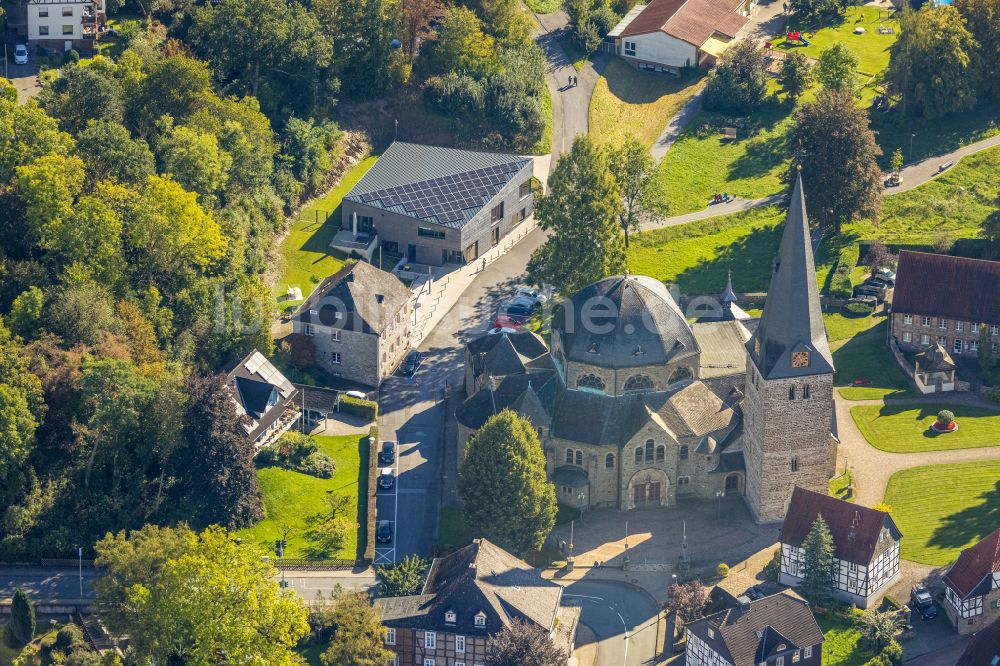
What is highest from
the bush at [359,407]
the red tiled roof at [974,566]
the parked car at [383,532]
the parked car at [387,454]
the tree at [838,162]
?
the tree at [838,162]

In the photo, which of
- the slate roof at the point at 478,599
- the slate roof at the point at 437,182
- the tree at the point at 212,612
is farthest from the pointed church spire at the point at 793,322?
the slate roof at the point at 437,182

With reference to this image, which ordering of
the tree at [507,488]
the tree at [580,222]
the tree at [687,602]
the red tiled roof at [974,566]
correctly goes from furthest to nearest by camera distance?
the tree at [580,222], the tree at [507,488], the tree at [687,602], the red tiled roof at [974,566]

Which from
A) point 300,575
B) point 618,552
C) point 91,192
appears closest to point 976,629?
point 618,552

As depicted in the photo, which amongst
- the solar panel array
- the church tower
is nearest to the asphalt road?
the church tower

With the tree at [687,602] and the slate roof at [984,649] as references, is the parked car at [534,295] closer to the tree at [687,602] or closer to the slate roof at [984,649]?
the tree at [687,602]

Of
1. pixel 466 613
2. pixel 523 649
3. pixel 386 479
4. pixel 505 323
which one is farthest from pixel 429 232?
pixel 523 649

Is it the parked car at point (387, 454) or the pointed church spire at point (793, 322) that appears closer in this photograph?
the pointed church spire at point (793, 322)

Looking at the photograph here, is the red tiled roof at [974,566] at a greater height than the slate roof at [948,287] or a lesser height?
lesser
